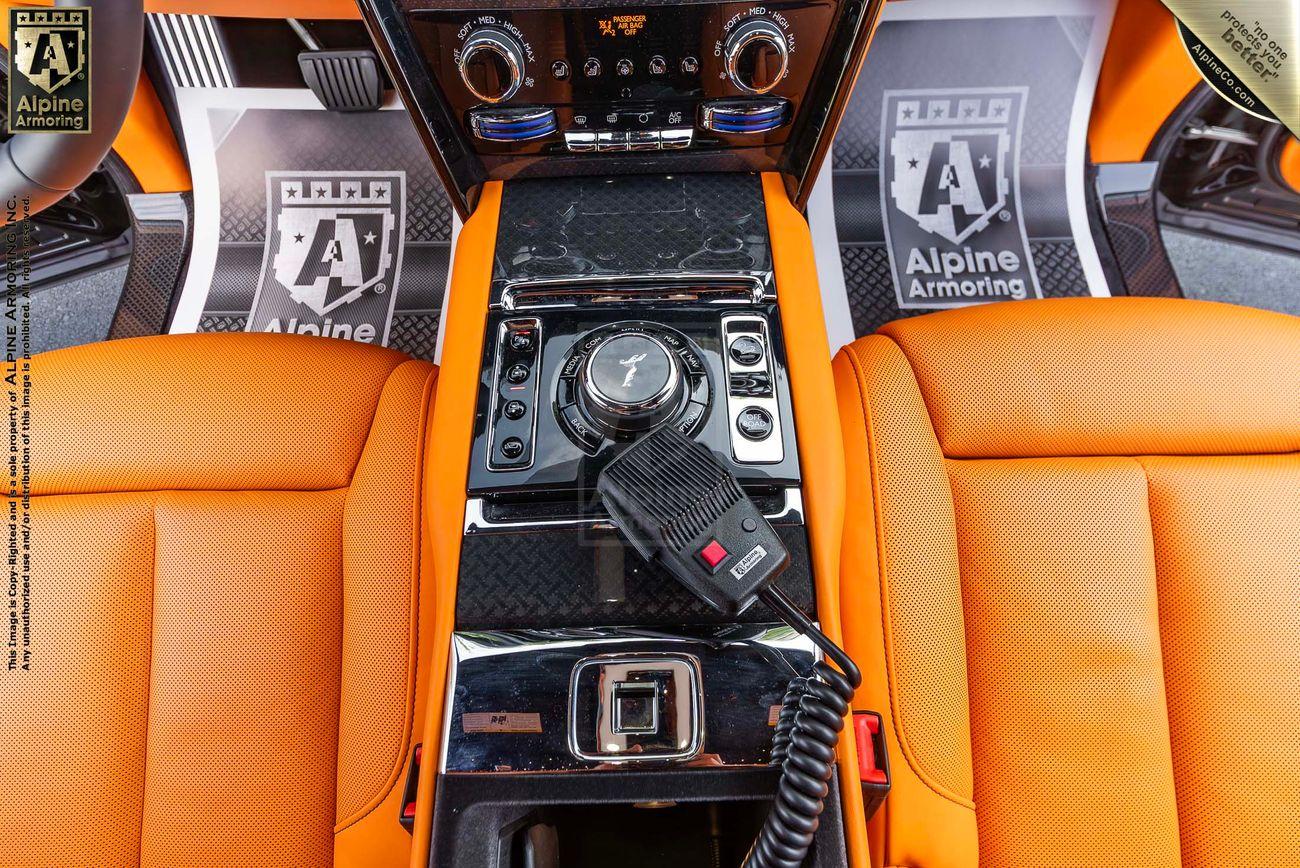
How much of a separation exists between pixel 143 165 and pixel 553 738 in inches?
70.1

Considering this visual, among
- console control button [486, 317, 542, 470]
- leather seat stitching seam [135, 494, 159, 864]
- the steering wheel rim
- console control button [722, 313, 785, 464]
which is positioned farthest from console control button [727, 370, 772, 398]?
the steering wheel rim

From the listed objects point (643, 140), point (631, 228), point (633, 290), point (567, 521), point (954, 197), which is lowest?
point (567, 521)

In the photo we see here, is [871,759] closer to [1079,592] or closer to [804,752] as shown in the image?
[804,752]

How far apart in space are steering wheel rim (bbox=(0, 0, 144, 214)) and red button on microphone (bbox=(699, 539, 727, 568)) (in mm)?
1112

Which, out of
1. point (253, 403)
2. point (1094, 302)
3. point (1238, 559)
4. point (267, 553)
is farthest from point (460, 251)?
point (1238, 559)

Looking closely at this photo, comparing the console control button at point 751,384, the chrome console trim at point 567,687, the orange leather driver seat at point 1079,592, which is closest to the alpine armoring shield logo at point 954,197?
the orange leather driver seat at point 1079,592

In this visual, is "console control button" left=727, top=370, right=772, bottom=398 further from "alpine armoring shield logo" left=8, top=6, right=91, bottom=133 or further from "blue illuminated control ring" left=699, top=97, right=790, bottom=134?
"alpine armoring shield logo" left=8, top=6, right=91, bottom=133

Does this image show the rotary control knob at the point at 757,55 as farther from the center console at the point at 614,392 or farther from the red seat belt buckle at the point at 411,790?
the red seat belt buckle at the point at 411,790

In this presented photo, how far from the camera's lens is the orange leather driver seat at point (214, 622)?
0.89m

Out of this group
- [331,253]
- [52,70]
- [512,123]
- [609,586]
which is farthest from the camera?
[331,253]

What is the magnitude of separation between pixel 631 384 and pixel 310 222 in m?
1.36

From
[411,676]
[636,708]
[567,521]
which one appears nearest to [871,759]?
[636,708]

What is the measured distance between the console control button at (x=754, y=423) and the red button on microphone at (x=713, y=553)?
0.57ft

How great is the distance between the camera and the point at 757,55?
3.10 ft
